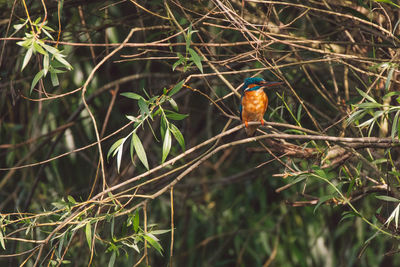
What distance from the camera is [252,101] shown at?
8.71 feet

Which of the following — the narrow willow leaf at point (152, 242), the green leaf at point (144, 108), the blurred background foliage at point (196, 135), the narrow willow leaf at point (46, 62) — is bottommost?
the blurred background foliage at point (196, 135)

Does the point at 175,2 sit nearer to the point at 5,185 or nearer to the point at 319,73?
the point at 319,73

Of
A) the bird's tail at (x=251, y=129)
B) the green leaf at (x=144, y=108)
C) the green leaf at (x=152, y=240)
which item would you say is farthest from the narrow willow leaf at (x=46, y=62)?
the bird's tail at (x=251, y=129)

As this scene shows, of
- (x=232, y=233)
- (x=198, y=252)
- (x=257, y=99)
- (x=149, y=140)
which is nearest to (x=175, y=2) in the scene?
(x=257, y=99)

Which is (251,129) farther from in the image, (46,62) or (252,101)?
(46,62)

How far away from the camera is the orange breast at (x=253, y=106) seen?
2.63 meters

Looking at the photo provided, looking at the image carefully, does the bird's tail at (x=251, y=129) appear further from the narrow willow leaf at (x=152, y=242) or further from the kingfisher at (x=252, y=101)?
the narrow willow leaf at (x=152, y=242)

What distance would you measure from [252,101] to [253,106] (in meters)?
0.02

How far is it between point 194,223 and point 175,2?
2.13 m

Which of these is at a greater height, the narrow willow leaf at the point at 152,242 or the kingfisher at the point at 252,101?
the narrow willow leaf at the point at 152,242

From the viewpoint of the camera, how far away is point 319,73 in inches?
122

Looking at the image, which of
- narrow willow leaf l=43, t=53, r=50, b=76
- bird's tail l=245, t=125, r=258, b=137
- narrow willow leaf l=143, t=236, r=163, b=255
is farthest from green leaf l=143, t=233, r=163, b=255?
bird's tail l=245, t=125, r=258, b=137

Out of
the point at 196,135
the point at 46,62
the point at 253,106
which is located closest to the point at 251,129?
the point at 253,106

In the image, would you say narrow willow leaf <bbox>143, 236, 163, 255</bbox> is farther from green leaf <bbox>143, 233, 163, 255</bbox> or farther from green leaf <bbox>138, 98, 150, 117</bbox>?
green leaf <bbox>138, 98, 150, 117</bbox>
